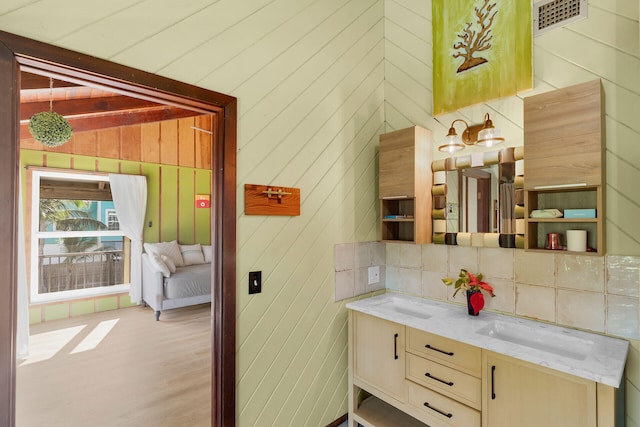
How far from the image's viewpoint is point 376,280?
8.58 ft

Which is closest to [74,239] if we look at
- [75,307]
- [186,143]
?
[75,307]

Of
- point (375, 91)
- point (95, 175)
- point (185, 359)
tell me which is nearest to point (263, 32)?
point (375, 91)

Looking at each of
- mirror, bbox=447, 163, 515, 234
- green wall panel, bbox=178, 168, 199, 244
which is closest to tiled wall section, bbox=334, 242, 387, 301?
mirror, bbox=447, 163, 515, 234

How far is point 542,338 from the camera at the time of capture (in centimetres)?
177

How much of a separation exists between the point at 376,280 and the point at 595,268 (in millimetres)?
1391

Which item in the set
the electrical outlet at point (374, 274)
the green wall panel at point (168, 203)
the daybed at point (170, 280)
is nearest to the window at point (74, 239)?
the daybed at point (170, 280)

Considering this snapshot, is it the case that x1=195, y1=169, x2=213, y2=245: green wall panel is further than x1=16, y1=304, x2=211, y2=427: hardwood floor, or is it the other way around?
x1=195, y1=169, x2=213, y2=245: green wall panel

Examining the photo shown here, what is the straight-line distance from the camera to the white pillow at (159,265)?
4.67 m

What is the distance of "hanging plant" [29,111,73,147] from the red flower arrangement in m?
3.22

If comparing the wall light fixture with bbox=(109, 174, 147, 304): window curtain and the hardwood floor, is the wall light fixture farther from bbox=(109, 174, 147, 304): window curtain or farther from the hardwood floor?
bbox=(109, 174, 147, 304): window curtain

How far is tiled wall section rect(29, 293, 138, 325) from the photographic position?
4.41 metres

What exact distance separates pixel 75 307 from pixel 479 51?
19.6ft

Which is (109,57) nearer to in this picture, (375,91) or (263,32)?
(263,32)

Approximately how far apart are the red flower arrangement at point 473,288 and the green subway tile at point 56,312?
5369mm
